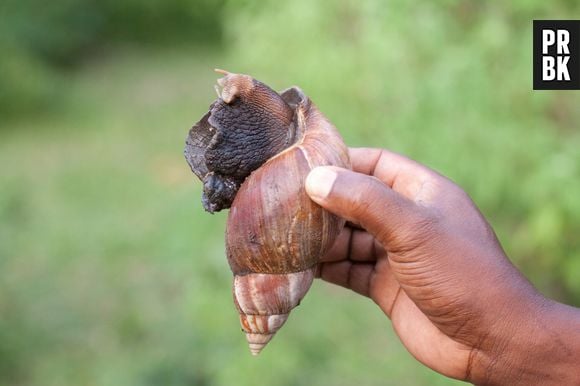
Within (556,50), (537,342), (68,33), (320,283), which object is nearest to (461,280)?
(537,342)

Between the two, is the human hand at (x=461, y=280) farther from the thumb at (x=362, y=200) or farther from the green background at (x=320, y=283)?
the green background at (x=320, y=283)

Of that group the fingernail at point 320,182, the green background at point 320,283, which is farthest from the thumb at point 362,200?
the green background at point 320,283

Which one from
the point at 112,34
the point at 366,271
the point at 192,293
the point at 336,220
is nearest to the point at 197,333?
the point at 192,293

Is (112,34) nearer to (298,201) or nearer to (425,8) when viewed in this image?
(425,8)

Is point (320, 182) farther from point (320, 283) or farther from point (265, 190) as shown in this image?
point (320, 283)

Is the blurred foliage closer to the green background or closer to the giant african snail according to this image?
the green background
